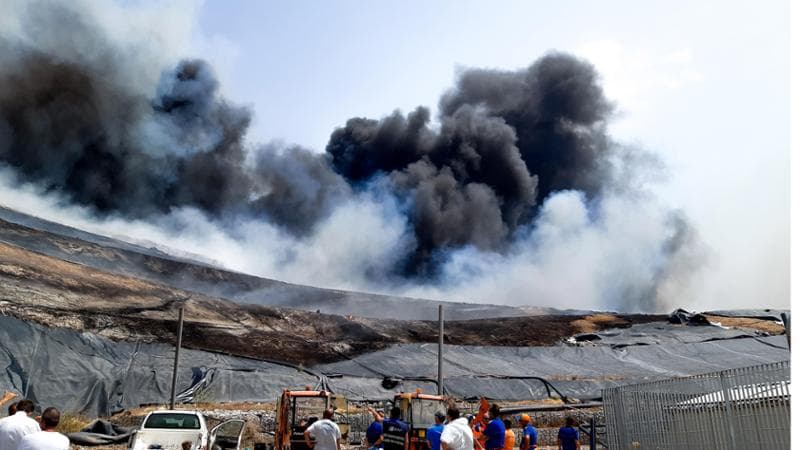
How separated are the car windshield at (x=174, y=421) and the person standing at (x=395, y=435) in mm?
3993

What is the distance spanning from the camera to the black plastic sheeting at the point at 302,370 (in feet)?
95.5

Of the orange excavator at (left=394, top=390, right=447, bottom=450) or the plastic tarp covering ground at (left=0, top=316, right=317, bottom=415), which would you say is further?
the plastic tarp covering ground at (left=0, top=316, right=317, bottom=415)

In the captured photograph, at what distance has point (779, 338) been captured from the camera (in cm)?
5041

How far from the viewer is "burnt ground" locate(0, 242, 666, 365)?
4128 cm

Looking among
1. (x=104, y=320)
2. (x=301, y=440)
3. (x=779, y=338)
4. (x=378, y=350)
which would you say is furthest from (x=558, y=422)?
(x=779, y=338)

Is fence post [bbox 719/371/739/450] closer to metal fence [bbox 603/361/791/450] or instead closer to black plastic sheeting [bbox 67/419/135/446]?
metal fence [bbox 603/361/791/450]

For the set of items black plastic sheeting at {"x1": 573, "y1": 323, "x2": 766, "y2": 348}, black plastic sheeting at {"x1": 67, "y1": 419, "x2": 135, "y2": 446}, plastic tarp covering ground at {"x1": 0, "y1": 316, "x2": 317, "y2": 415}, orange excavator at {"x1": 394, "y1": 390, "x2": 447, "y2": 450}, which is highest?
black plastic sheeting at {"x1": 573, "y1": 323, "x2": 766, "y2": 348}

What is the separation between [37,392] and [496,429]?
85.2ft

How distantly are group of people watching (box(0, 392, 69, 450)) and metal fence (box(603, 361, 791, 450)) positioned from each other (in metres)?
8.68

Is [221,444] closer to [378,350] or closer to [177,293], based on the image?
[378,350]

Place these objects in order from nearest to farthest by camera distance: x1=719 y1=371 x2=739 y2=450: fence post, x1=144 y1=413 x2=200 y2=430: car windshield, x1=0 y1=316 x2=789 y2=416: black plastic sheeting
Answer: x1=719 y1=371 x2=739 y2=450: fence post → x1=144 y1=413 x2=200 y2=430: car windshield → x1=0 y1=316 x2=789 y2=416: black plastic sheeting

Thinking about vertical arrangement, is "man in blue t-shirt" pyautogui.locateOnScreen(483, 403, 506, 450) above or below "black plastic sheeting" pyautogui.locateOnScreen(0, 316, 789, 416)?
below

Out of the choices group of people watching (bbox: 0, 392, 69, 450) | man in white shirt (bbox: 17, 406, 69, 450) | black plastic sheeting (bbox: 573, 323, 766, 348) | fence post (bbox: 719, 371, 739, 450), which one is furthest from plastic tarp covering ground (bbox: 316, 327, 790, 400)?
man in white shirt (bbox: 17, 406, 69, 450)

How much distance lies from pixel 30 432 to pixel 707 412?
9.84 metres
